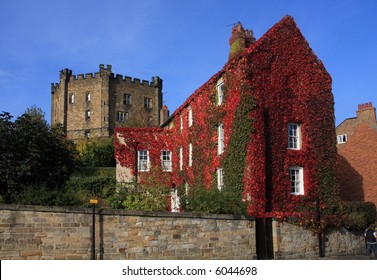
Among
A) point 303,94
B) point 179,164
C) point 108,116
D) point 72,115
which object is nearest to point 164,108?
point 108,116

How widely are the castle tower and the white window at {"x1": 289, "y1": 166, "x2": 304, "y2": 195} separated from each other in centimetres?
836

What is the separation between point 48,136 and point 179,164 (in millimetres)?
12371

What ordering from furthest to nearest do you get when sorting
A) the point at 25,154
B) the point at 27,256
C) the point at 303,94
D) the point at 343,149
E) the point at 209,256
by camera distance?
the point at 343,149 < the point at 303,94 < the point at 25,154 < the point at 209,256 < the point at 27,256

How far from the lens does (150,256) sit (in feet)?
56.2

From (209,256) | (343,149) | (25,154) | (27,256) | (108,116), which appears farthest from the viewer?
(108,116)

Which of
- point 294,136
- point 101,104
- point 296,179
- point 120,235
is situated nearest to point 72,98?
point 101,104

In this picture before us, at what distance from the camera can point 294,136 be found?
84.0ft

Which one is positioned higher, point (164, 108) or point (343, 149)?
point (164, 108)

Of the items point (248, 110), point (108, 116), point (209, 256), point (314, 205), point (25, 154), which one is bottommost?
point (209, 256)

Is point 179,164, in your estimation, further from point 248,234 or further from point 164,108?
point 164,108

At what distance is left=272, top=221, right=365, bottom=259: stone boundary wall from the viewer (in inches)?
825

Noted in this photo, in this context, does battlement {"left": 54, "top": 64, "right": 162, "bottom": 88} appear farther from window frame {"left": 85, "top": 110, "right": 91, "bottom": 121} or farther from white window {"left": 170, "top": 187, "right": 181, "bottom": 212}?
white window {"left": 170, "top": 187, "right": 181, "bottom": 212}

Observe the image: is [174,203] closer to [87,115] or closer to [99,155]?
[99,155]

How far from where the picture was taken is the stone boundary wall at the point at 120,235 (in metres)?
15.2
